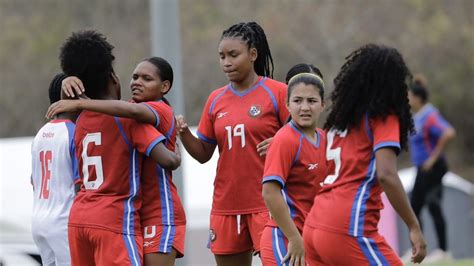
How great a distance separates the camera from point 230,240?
7227 millimetres

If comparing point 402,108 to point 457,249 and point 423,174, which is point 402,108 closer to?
point 423,174

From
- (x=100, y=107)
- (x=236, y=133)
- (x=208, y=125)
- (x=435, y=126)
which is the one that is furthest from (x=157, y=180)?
(x=435, y=126)

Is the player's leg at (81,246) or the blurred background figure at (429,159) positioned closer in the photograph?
the player's leg at (81,246)

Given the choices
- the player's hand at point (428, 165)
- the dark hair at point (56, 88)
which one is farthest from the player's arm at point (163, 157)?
the player's hand at point (428, 165)

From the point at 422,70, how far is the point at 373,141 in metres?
28.6

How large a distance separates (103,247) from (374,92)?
1.91 metres

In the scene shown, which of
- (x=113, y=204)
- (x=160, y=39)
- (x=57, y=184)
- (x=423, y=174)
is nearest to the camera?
(x=113, y=204)

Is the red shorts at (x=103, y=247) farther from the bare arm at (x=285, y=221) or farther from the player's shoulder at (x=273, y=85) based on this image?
the player's shoulder at (x=273, y=85)

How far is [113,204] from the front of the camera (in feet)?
21.4

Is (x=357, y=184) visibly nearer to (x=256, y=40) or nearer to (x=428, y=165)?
(x=256, y=40)

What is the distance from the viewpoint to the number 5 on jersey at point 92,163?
258 inches

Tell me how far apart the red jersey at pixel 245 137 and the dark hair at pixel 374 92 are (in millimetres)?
1152

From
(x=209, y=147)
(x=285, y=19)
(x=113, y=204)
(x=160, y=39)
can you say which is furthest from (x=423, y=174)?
(x=285, y=19)

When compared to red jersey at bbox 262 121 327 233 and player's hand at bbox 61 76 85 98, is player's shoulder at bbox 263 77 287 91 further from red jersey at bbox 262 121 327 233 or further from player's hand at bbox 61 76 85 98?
player's hand at bbox 61 76 85 98
